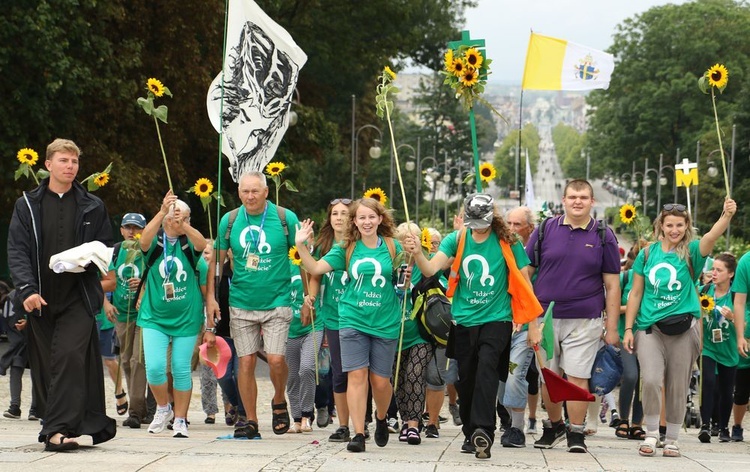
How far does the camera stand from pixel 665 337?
10336 millimetres

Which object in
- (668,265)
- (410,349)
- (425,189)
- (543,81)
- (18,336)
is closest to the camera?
(668,265)

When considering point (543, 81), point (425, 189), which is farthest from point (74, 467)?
point (425, 189)

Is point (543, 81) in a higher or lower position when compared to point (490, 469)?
higher

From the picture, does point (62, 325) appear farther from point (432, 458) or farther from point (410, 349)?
point (410, 349)

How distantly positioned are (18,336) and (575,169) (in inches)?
6617

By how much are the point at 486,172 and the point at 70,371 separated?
10.9 feet

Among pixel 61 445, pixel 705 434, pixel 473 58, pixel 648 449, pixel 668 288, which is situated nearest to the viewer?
pixel 61 445

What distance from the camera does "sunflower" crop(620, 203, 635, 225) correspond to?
12383mm

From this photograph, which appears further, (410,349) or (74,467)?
(410,349)

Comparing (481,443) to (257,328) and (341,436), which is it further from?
(257,328)

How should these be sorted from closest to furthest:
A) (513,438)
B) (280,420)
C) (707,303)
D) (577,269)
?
(577,269), (513,438), (280,420), (707,303)

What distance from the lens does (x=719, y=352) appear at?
12430 mm

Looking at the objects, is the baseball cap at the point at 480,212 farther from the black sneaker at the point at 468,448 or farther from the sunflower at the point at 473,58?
the black sneaker at the point at 468,448

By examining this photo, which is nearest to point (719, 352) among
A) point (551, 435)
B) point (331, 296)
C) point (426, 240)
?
point (551, 435)
